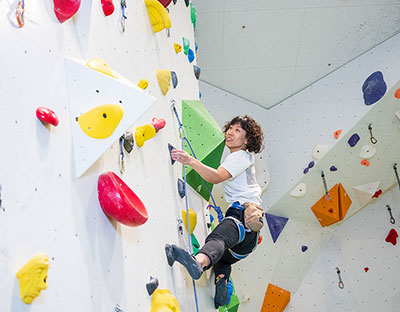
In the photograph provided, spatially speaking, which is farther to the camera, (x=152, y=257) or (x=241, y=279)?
(x=241, y=279)

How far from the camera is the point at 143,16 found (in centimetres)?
162

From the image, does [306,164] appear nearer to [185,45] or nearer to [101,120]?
[185,45]

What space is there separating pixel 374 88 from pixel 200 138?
1.67 meters

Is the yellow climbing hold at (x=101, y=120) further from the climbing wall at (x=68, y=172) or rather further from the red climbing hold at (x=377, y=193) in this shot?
the red climbing hold at (x=377, y=193)

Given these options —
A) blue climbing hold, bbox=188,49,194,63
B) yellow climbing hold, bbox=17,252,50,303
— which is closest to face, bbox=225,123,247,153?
blue climbing hold, bbox=188,49,194,63

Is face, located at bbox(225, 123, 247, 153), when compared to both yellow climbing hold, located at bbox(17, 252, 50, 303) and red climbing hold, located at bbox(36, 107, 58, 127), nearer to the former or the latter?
red climbing hold, located at bbox(36, 107, 58, 127)

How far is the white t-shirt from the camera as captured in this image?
2.09 metres

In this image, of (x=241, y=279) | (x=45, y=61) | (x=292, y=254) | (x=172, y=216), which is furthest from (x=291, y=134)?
(x=45, y=61)

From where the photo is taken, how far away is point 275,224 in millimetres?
3754

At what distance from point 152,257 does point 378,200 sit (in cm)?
323

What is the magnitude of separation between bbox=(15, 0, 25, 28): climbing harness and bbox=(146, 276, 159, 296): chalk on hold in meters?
0.77

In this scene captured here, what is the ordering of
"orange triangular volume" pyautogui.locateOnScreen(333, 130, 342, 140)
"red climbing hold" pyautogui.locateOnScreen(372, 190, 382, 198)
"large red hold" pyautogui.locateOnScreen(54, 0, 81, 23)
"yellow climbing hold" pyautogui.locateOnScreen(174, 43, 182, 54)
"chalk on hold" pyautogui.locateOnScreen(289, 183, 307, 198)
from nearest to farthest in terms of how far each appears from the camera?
"large red hold" pyautogui.locateOnScreen(54, 0, 81, 23) < "yellow climbing hold" pyautogui.locateOnScreen(174, 43, 182, 54) < "orange triangular volume" pyautogui.locateOnScreen(333, 130, 342, 140) < "chalk on hold" pyautogui.locateOnScreen(289, 183, 307, 198) < "red climbing hold" pyautogui.locateOnScreen(372, 190, 382, 198)

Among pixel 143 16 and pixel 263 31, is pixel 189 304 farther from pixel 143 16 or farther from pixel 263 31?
pixel 263 31

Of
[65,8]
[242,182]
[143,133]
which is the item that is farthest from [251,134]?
[65,8]
